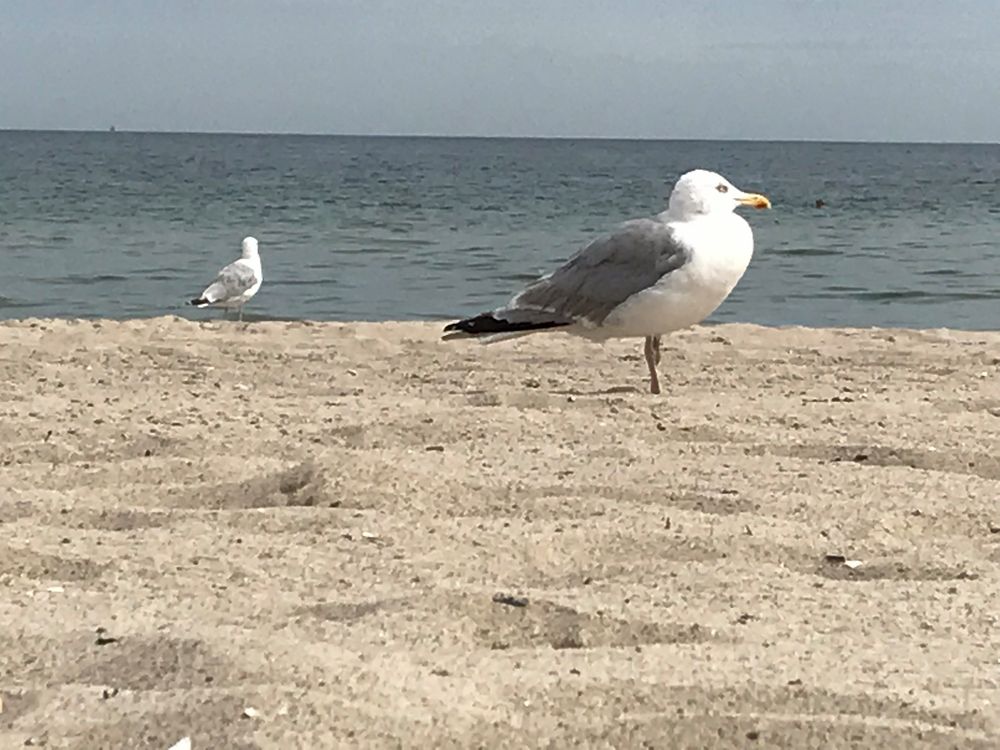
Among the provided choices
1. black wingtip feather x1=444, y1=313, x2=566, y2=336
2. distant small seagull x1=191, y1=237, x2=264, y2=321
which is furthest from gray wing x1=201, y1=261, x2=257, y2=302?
black wingtip feather x1=444, y1=313, x2=566, y2=336

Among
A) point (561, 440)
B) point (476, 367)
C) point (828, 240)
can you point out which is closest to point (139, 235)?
point (828, 240)

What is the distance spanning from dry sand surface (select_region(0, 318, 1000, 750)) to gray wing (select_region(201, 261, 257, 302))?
530cm

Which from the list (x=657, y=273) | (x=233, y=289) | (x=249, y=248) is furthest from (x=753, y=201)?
(x=249, y=248)

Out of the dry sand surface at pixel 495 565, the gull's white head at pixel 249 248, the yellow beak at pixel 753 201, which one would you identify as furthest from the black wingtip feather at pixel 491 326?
the gull's white head at pixel 249 248

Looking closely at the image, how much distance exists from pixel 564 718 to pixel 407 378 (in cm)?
A: 422

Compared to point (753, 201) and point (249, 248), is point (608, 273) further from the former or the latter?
point (249, 248)

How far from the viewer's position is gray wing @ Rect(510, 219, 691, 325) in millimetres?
6137

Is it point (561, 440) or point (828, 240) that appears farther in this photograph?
point (828, 240)

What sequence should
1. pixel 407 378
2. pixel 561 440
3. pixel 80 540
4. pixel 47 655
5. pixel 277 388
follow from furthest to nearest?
pixel 407 378 → pixel 277 388 → pixel 561 440 → pixel 80 540 → pixel 47 655

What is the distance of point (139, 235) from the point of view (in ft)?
68.2

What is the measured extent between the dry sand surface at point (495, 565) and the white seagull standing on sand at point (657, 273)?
1.05 feet

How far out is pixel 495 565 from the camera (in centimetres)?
332

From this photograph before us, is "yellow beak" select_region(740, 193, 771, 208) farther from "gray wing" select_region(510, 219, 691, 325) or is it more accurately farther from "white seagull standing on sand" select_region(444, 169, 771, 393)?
"gray wing" select_region(510, 219, 691, 325)

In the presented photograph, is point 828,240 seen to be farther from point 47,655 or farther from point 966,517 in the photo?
point 47,655
